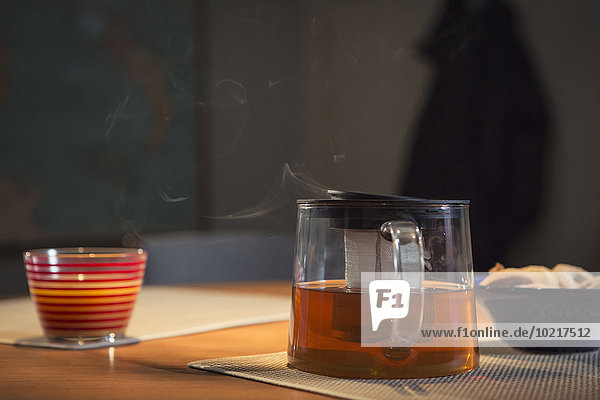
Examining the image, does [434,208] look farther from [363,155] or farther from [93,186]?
[93,186]

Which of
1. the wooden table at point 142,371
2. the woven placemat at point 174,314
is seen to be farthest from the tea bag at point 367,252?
the woven placemat at point 174,314

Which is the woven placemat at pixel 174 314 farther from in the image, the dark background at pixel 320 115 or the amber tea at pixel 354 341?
the amber tea at pixel 354 341

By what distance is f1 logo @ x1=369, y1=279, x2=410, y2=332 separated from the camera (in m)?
0.67

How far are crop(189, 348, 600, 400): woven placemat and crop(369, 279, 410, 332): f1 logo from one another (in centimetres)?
6

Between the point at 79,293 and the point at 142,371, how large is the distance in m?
0.20

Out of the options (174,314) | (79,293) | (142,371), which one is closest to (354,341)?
(142,371)

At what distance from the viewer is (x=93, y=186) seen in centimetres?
278

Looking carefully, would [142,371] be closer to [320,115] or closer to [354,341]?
[354,341]

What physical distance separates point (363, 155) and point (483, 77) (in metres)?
0.27

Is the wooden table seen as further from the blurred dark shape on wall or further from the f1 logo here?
the blurred dark shape on wall

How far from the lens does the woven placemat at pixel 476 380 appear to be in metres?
0.63

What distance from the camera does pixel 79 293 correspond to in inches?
35.5

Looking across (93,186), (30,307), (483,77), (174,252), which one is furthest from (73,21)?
(483,77)

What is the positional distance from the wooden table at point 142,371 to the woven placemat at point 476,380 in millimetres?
21
